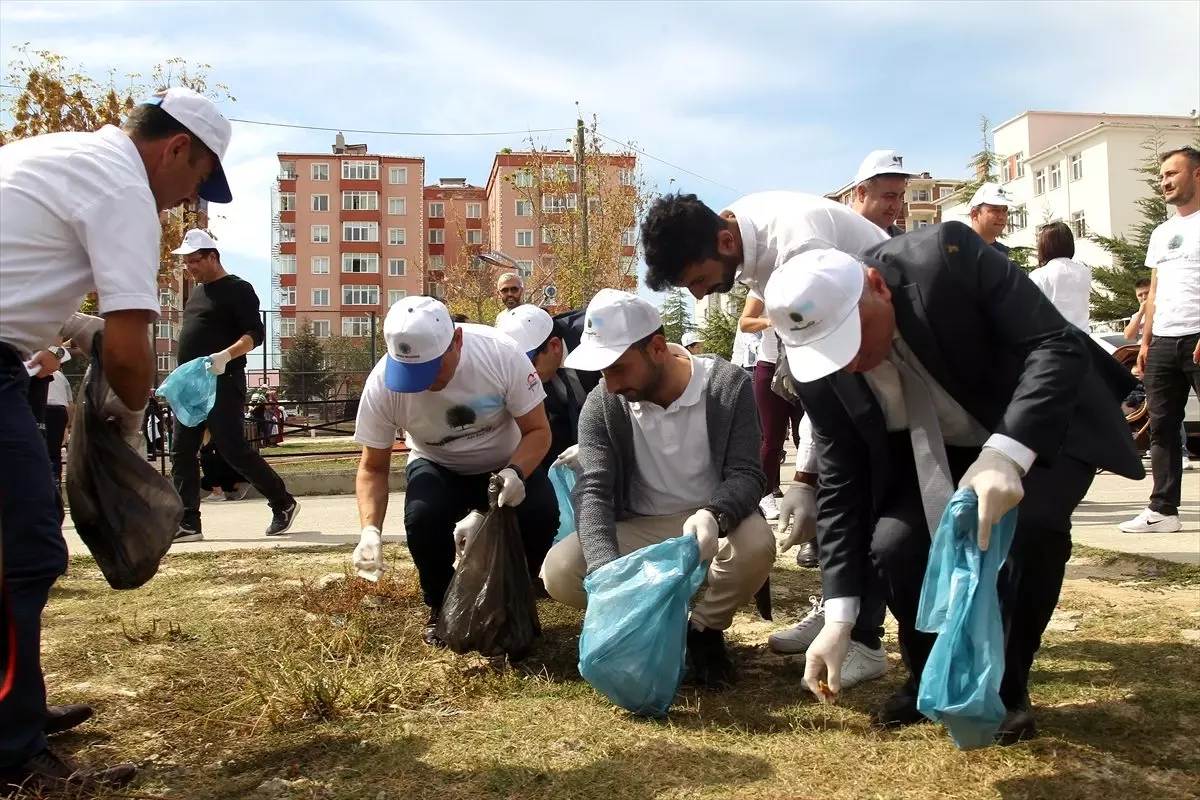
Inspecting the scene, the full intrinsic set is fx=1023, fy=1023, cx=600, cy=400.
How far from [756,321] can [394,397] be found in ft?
4.63

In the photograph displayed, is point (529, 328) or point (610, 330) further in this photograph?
point (529, 328)

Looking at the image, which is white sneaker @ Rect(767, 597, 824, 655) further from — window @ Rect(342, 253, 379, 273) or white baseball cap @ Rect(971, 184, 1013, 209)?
window @ Rect(342, 253, 379, 273)

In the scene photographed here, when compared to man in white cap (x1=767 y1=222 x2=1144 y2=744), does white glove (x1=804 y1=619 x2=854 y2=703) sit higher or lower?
lower

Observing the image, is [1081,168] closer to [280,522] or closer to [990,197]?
[990,197]

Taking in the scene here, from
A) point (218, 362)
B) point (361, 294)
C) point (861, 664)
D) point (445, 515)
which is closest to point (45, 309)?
point (445, 515)

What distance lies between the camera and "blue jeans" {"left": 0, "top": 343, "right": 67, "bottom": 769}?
82.8 inches

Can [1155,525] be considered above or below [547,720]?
above

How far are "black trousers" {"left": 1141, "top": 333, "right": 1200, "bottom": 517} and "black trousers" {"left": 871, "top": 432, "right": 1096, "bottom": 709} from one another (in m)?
3.32

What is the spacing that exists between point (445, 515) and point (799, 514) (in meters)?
1.26

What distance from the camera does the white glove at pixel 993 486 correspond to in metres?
2.00


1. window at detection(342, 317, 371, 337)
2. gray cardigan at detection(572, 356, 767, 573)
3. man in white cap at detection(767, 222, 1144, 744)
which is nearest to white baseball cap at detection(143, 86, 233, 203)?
gray cardigan at detection(572, 356, 767, 573)

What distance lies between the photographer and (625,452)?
3057 millimetres

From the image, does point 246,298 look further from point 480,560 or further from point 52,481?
point 52,481

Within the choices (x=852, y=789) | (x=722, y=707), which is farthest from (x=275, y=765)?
(x=852, y=789)
